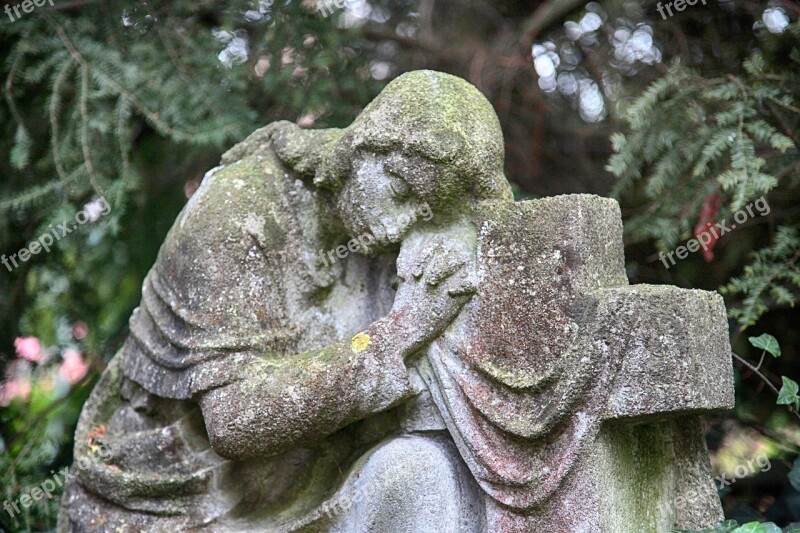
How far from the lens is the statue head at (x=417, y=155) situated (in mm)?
2043

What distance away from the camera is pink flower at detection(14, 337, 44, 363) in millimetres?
3793

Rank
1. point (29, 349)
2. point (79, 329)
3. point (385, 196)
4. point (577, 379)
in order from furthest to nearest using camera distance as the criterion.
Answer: point (79, 329) → point (29, 349) → point (385, 196) → point (577, 379)

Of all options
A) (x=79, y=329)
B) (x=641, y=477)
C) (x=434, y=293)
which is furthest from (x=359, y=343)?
(x=79, y=329)

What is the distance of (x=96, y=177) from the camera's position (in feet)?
10.6

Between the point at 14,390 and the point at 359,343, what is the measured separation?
8.12 ft

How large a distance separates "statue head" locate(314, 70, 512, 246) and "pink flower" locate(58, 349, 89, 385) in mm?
2174

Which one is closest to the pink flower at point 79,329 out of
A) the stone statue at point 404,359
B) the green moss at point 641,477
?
the stone statue at point 404,359

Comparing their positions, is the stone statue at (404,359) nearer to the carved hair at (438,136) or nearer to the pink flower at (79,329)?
the carved hair at (438,136)

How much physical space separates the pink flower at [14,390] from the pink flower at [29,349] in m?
0.12

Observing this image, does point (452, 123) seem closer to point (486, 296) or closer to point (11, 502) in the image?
point (486, 296)

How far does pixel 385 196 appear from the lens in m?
2.11

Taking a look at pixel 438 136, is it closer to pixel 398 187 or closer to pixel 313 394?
pixel 398 187

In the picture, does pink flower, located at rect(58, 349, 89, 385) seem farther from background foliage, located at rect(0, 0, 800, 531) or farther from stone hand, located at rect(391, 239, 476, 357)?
stone hand, located at rect(391, 239, 476, 357)

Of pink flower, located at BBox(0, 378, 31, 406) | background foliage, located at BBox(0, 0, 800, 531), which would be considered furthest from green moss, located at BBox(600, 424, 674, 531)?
pink flower, located at BBox(0, 378, 31, 406)
